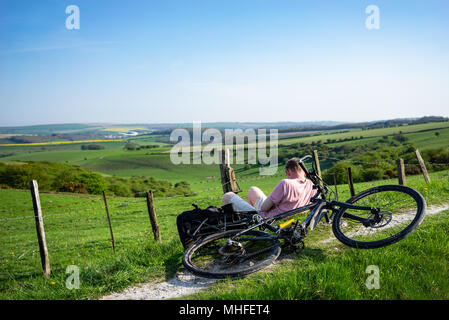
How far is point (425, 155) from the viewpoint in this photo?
51.2 m

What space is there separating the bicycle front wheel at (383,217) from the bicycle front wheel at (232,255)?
106 centimetres

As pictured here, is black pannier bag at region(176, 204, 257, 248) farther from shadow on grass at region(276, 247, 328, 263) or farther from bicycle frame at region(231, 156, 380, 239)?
shadow on grass at region(276, 247, 328, 263)

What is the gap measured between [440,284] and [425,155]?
57.5 m

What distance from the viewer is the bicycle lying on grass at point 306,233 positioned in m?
4.09

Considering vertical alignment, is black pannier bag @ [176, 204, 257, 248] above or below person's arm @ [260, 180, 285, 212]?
below

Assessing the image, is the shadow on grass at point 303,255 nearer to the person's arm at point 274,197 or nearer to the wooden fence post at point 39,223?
the person's arm at point 274,197

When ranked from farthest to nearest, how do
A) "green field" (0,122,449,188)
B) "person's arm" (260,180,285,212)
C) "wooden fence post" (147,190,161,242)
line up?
1. "green field" (0,122,449,188)
2. "wooden fence post" (147,190,161,242)
3. "person's arm" (260,180,285,212)

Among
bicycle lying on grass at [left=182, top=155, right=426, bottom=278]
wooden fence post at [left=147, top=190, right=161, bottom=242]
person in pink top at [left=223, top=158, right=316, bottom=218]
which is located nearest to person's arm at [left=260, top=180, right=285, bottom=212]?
person in pink top at [left=223, top=158, right=316, bottom=218]

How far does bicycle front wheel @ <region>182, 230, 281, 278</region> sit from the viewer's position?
13.1ft

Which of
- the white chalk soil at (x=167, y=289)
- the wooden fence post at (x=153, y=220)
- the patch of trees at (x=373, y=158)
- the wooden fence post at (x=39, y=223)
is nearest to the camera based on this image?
the white chalk soil at (x=167, y=289)

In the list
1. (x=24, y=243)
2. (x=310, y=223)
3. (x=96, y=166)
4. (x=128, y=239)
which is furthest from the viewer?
(x=96, y=166)

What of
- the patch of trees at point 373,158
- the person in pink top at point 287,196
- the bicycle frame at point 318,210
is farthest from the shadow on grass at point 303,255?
the patch of trees at point 373,158
